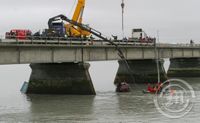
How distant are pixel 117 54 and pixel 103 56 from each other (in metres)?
3.36

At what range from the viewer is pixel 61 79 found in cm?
5541

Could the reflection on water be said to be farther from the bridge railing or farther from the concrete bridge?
the bridge railing

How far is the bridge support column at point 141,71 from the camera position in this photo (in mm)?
74625

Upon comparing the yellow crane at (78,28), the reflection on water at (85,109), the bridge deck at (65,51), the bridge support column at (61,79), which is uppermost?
the yellow crane at (78,28)

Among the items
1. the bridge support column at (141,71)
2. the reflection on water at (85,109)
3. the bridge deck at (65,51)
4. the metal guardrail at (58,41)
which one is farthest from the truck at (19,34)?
the bridge support column at (141,71)

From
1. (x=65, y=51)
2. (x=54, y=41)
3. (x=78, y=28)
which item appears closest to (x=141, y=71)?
(x=78, y=28)

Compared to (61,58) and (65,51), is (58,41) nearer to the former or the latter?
(65,51)

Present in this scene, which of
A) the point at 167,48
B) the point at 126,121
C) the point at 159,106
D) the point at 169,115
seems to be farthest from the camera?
the point at 167,48

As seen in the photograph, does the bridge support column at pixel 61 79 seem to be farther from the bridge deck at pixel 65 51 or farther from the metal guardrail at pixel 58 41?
the metal guardrail at pixel 58 41

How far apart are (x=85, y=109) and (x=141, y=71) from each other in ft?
109

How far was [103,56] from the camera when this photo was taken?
60.2 metres

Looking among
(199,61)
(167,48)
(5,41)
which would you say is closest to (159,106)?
(5,41)

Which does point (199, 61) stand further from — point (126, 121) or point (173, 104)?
point (126, 121)

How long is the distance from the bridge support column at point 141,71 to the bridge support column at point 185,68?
69.9ft
